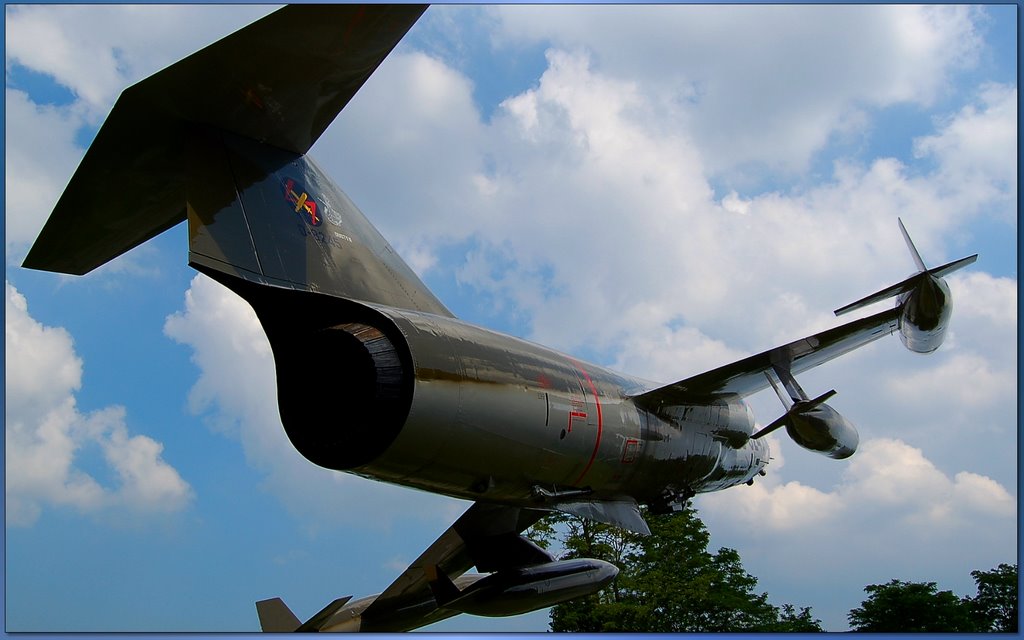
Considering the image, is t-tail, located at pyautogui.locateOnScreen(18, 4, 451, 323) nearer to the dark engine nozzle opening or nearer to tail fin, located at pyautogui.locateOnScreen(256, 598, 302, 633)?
the dark engine nozzle opening

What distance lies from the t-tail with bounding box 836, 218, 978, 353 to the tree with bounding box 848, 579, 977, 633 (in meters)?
10.3

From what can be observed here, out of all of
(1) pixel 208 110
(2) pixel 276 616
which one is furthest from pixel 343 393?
(2) pixel 276 616

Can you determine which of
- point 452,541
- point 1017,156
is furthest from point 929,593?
point 1017,156

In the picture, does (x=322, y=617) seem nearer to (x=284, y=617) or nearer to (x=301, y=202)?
(x=284, y=617)

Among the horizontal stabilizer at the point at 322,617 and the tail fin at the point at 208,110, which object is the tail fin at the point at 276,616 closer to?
the horizontal stabilizer at the point at 322,617

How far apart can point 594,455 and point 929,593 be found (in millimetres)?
11770

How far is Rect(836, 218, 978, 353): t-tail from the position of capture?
613 centimetres

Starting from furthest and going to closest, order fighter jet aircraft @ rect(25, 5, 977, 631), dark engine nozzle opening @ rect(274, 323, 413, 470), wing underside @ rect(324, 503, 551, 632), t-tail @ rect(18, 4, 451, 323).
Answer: wing underside @ rect(324, 503, 551, 632), dark engine nozzle opening @ rect(274, 323, 413, 470), fighter jet aircraft @ rect(25, 5, 977, 631), t-tail @ rect(18, 4, 451, 323)

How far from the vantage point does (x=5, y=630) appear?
18.1 feet

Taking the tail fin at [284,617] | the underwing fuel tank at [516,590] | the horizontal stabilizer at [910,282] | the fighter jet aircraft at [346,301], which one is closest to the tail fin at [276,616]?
the tail fin at [284,617]

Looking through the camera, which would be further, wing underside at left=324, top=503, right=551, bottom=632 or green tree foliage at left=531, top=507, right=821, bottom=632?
green tree foliage at left=531, top=507, right=821, bottom=632

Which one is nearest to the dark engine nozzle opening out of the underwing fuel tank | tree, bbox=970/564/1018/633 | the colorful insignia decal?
the colorful insignia decal

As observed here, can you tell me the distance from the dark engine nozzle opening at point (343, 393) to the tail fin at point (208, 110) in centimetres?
152

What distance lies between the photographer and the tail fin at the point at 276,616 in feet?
30.7
